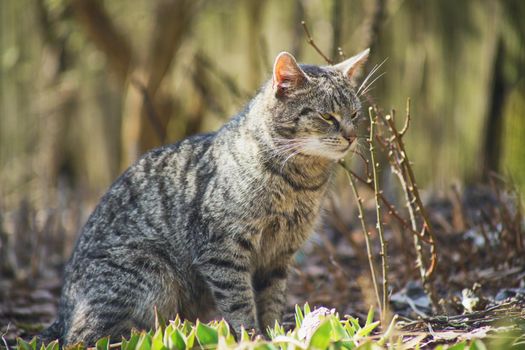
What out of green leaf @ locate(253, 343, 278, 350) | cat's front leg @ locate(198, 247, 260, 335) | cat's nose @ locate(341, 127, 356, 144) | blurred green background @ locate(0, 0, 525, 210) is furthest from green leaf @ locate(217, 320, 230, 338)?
blurred green background @ locate(0, 0, 525, 210)

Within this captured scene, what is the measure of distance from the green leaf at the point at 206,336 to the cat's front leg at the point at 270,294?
1.18 meters

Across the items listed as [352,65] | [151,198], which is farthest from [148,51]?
[352,65]

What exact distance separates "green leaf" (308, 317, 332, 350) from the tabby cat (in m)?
1.08

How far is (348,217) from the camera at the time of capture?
6.84m

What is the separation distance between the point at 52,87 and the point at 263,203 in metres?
7.27

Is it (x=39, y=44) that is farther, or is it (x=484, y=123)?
(x=39, y=44)

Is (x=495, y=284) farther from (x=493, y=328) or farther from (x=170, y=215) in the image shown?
(x=170, y=215)

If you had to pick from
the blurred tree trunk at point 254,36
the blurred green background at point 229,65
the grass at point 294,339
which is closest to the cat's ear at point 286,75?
the grass at point 294,339

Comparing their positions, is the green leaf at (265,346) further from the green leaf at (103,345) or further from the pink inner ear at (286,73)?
the pink inner ear at (286,73)

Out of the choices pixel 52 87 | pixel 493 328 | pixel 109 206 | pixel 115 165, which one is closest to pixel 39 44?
pixel 52 87

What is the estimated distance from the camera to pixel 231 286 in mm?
3670

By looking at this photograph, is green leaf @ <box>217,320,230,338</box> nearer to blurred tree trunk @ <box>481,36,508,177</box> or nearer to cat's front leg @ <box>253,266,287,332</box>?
cat's front leg @ <box>253,266,287,332</box>

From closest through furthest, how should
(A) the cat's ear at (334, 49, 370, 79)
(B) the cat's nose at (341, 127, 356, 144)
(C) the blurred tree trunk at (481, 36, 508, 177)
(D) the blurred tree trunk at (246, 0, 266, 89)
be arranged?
1. (B) the cat's nose at (341, 127, 356, 144)
2. (A) the cat's ear at (334, 49, 370, 79)
3. (C) the blurred tree trunk at (481, 36, 508, 177)
4. (D) the blurred tree trunk at (246, 0, 266, 89)

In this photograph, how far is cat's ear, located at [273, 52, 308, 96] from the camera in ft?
12.0
